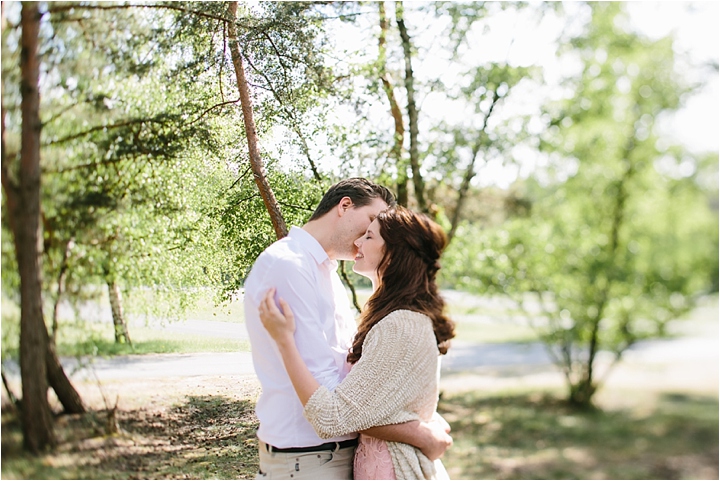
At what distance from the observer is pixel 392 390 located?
1.89 m

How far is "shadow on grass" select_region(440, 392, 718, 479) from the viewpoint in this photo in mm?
5871

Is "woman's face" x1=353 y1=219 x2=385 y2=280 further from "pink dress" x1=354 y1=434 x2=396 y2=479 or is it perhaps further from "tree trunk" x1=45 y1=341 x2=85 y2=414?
"tree trunk" x1=45 y1=341 x2=85 y2=414

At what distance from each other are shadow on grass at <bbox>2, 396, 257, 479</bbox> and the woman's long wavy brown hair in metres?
0.68

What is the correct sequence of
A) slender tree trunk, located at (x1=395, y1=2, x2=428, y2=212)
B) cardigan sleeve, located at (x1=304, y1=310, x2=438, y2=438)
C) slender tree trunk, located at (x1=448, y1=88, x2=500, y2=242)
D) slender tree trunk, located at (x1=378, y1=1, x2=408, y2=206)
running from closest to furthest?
1. cardigan sleeve, located at (x1=304, y1=310, x2=438, y2=438)
2. slender tree trunk, located at (x1=378, y1=1, x2=408, y2=206)
3. slender tree trunk, located at (x1=395, y1=2, x2=428, y2=212)
4. slender tree trunk, located at (x1=448, y1=88, x2=500, y2=242)

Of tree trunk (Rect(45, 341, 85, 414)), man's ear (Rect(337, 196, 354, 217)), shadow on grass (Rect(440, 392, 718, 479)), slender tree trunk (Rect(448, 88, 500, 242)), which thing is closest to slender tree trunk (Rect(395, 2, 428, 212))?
slender tree trunk (Rect(448, 88, 500, 242))

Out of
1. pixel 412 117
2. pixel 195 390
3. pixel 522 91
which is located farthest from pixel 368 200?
pixel 522 91

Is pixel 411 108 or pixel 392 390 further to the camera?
pixel 411 108

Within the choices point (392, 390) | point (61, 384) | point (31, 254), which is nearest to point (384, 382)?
point (392, 390)

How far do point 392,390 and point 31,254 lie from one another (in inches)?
49.6

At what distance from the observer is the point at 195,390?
2416mm

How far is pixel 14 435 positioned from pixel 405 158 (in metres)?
2.24

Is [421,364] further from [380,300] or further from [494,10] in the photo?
[494,10]

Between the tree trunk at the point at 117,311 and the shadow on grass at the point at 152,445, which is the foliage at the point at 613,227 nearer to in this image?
the shadow on grass at the point at 152,445

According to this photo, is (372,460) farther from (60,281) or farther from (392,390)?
(60,281)
